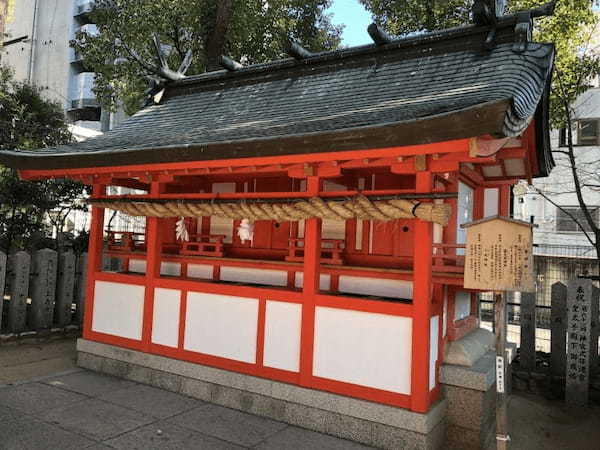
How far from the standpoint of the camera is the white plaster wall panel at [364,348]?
203 inches

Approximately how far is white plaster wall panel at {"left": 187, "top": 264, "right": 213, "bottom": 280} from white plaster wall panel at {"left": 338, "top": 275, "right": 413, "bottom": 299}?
2.31 metres

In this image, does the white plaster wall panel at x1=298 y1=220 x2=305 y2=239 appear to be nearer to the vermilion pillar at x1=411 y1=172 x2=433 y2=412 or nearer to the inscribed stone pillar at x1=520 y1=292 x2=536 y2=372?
the vermilion pillar at x1=411 y1=172 x2=433 y2=412

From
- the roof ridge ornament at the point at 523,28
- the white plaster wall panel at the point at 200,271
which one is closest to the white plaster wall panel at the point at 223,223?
the white plaster wall panel at the point at 200,271

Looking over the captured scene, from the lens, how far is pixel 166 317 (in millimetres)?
7047

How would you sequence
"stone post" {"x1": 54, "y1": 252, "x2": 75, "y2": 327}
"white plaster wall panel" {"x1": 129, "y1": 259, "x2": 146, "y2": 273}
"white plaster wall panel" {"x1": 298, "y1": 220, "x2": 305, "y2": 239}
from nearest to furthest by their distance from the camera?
"white plaster wall panel" {"x1": 298, "y1": 220, "x2": 305, "y2": 239} < "white plaster wall panel" {"x1": 129, "y1": 259, "x2": 146, "y2": 273} < "stone post" {"x1": 54, "y1": 252, "x2": 75, "y2": 327}

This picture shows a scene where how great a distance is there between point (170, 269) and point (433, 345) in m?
4.55

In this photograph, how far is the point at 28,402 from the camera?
608 centimetres

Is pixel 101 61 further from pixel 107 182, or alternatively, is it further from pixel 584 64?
pixel 584 64

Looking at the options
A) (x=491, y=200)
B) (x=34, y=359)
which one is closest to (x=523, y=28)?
(x=491, y=200)

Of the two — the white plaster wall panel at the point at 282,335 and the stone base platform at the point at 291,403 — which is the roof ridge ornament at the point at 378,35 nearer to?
the white plaster wall panel at the point at 282,335

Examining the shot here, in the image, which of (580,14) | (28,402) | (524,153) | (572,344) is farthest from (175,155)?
(580,14)

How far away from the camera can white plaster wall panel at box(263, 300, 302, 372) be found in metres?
5.86

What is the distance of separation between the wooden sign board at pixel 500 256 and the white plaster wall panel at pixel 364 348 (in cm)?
126

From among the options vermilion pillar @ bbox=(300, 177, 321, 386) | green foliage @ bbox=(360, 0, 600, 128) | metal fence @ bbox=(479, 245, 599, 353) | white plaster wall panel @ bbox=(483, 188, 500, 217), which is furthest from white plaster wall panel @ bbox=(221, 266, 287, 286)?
metal fence @ bbox=(479, 245, 599, 353)
